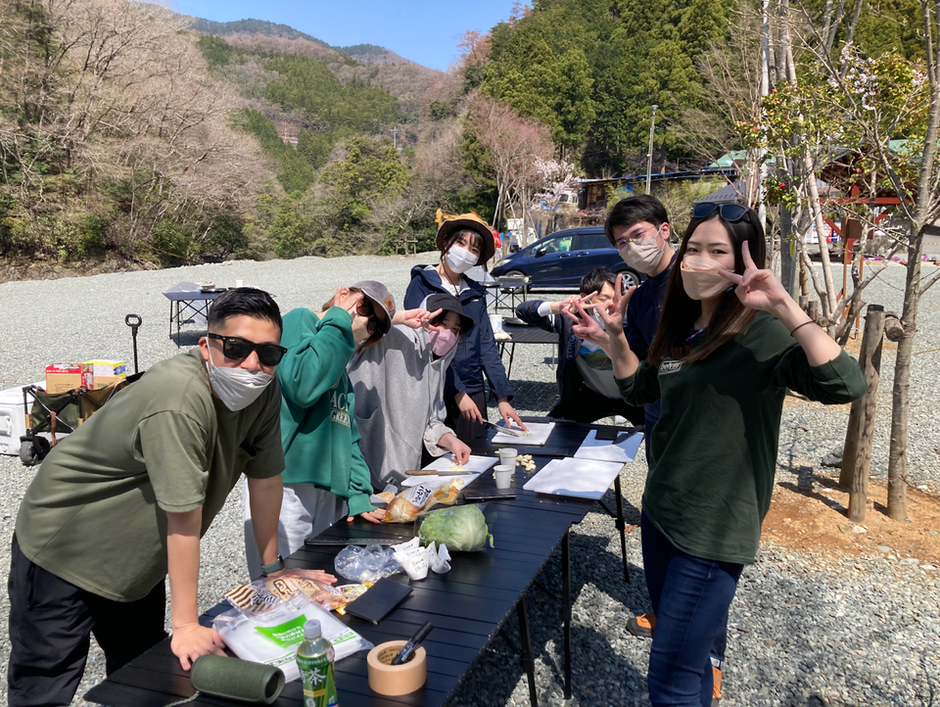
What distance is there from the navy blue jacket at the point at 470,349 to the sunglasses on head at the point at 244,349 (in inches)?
75.6

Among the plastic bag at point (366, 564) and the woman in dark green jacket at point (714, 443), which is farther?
the plastic bag at point (366, 564)

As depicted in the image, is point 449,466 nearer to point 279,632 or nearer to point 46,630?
point 279,632

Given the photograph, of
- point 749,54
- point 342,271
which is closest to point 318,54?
point 342,271

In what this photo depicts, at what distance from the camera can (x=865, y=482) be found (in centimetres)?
371

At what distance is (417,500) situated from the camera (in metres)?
2.38

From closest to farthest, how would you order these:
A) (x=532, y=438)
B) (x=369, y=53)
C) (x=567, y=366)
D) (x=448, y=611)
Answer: (x=448, y=611) → (x=532, y=438) → (x=567, y=366) → (x=369, y=53)

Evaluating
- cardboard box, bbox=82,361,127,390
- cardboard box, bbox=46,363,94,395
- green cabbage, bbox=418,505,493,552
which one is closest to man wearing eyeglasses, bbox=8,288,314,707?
green cabbage, bbox=418,505,493,552

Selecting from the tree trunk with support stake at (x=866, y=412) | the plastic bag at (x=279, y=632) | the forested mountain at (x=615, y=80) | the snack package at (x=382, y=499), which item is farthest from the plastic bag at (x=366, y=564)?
the forested mountain at (x=615, y=80)

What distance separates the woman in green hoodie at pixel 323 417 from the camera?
7.04ft

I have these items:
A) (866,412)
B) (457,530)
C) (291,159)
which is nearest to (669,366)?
(457,530)

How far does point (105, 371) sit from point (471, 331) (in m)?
4.02

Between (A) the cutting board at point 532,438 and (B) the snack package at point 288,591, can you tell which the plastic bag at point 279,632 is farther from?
(A) the cutting board at point 532,438

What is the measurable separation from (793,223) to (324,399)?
5.63m

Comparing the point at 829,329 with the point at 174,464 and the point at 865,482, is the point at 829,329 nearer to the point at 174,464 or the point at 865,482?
the point at 865,482
